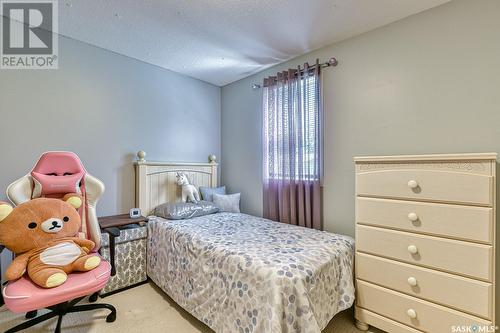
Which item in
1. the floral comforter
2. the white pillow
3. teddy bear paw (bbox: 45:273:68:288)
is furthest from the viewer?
the white pillow

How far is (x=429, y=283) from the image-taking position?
1.49m

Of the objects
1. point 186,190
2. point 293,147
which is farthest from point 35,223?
point 293,147

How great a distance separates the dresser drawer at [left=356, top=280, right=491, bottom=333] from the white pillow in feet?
5.48

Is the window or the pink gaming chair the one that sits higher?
the window

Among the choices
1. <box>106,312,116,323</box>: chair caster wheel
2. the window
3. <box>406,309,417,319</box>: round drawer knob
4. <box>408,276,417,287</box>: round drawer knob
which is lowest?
<box>106,312,116,323</box>: chair caster wheel

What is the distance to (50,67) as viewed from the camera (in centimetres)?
223

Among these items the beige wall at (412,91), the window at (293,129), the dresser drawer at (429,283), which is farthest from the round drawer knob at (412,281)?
the window at (293,129)

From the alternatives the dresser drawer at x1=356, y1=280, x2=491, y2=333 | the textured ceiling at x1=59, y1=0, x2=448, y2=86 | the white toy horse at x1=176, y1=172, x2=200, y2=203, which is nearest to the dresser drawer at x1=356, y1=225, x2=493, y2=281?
the dresser drawer at x1=356, y1=280, x2=491, y2=333

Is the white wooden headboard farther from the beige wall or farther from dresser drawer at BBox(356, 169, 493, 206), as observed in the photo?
dresser drawer at BBox(356, 169, 493, 206)

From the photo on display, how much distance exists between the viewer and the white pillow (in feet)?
9.91

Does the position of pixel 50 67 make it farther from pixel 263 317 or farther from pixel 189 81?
pixel 263 317

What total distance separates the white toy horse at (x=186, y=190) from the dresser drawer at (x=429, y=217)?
1.89m

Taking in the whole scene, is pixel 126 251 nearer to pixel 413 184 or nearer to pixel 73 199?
pixel 73 199

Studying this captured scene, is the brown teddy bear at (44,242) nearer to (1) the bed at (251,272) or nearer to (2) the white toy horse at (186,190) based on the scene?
(1) the bed at (251,272)
